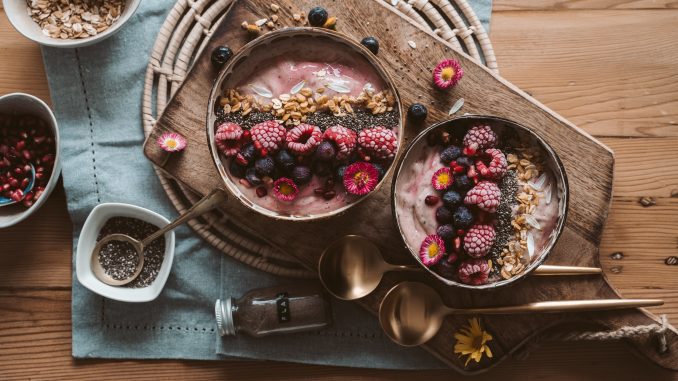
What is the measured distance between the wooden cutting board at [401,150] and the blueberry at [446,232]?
134 millimetres

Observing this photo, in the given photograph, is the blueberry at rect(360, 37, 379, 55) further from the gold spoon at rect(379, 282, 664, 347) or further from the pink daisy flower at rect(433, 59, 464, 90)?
the gold spoon at rect(379, 282, 664, 347)

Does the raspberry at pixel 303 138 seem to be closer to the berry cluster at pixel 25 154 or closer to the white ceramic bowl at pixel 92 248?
the white ceramic bowl at pixel 92 248

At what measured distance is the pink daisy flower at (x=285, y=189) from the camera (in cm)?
141

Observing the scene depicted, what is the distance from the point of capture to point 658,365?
159 centimetres

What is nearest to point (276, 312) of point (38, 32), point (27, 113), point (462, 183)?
point (462, 183)

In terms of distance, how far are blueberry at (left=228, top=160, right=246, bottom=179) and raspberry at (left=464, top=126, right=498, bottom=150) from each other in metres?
0.55

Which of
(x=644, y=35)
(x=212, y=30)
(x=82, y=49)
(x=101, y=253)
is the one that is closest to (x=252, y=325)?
(x=101, y=253)

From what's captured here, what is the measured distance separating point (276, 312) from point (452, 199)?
0.56 metres

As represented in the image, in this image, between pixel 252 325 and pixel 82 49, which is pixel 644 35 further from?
pixel 82 49

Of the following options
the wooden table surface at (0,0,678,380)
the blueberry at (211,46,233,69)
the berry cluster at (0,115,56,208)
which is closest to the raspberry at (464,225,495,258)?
the wooden table surface at (0,0,678,380)

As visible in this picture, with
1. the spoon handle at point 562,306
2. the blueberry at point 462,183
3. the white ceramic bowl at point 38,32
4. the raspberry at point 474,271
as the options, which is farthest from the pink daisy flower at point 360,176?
the white ceramic bowl at point 38,32

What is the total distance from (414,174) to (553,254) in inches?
17.3

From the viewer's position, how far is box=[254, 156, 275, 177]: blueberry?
A: 55.2 inches

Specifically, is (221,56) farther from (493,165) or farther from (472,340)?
(472,340)
